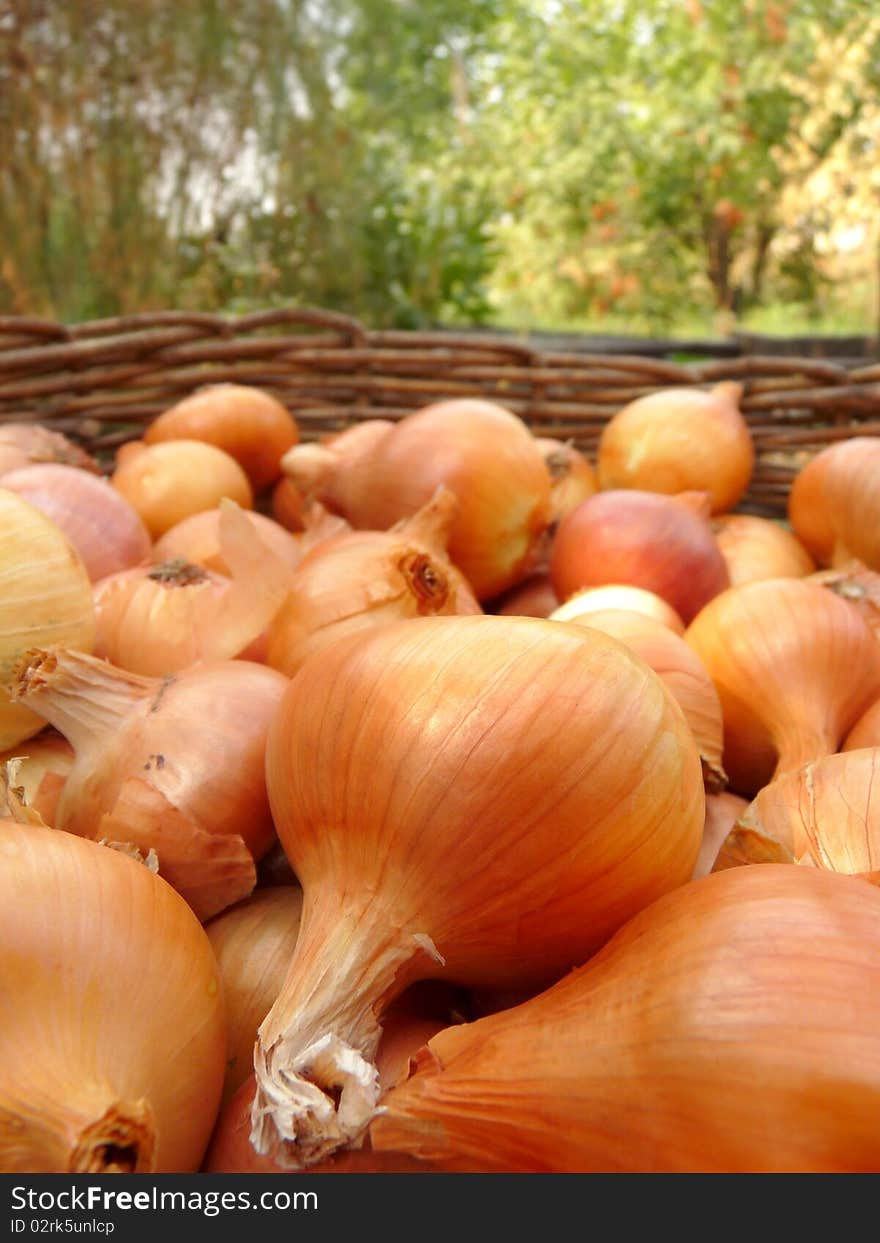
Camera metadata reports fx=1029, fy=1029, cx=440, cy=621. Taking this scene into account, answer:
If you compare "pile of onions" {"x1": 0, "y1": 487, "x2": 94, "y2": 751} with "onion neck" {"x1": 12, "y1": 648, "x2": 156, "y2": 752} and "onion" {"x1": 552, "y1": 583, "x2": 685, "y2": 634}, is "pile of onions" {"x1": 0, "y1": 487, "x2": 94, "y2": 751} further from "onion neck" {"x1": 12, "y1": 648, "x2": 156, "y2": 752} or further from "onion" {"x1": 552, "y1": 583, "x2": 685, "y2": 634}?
"onion" {"x1": 552, "y1": 583, "x2": 685, "y2": 634}

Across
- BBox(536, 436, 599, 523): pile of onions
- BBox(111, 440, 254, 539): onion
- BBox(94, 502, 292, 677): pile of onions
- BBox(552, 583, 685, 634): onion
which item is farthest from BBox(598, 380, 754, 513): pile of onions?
BBox(94, 502, 292, 677): pile of onions

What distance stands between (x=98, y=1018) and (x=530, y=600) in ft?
2.75

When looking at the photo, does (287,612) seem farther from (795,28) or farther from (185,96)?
(795,28)

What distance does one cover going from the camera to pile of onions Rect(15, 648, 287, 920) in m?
0.62

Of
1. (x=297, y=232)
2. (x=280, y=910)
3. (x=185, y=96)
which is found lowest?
(x=280, y=910)

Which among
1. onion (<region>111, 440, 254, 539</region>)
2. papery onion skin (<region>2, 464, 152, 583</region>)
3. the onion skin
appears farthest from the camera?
onion (<region>111, 440, 254, 539</region>)

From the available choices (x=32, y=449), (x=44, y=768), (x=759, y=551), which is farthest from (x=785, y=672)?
(x=32, y=449)

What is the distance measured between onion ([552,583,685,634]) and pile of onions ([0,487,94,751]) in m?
0.44

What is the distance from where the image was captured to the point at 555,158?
719 cm

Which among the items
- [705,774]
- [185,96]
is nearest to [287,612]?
[705,774]

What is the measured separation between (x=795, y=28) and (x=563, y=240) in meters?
1.95

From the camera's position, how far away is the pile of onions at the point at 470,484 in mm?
1114

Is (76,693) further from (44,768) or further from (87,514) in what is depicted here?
(87,514)

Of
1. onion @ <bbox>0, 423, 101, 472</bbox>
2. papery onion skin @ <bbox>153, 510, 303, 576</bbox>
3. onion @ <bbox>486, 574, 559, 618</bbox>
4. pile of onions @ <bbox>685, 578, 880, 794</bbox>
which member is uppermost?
onion @ <bbox>0, 423, 101, 472</bbox>
